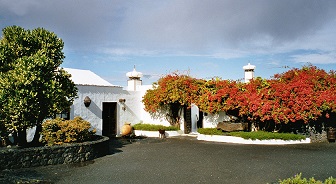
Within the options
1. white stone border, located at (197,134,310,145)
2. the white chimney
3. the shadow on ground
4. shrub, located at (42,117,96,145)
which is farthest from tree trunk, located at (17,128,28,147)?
the white chimney

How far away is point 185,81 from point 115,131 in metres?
5.32

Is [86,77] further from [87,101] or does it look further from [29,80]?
[29,80]

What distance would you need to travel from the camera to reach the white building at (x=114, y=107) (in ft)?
51.6

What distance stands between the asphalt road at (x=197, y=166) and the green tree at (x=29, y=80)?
6.63 feet

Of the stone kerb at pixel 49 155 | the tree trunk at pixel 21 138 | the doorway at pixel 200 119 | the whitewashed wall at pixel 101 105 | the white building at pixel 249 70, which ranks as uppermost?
the white building at pixel 249 70

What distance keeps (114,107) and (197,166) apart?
9554 millimetres

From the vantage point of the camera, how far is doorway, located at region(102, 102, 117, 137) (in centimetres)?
1712

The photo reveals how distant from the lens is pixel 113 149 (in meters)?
13.0

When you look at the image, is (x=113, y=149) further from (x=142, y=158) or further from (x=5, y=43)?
(x=5, y=43)

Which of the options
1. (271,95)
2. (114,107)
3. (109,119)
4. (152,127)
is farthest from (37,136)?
(271,95)

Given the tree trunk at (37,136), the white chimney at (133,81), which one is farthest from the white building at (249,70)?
the tree trunk at (37,136)

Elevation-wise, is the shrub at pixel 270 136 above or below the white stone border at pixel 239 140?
above

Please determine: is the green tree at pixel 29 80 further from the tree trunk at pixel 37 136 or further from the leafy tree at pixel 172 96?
the leafy tree at pixel 172 96

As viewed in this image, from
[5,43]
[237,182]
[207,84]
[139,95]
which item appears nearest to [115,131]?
[139,95]
